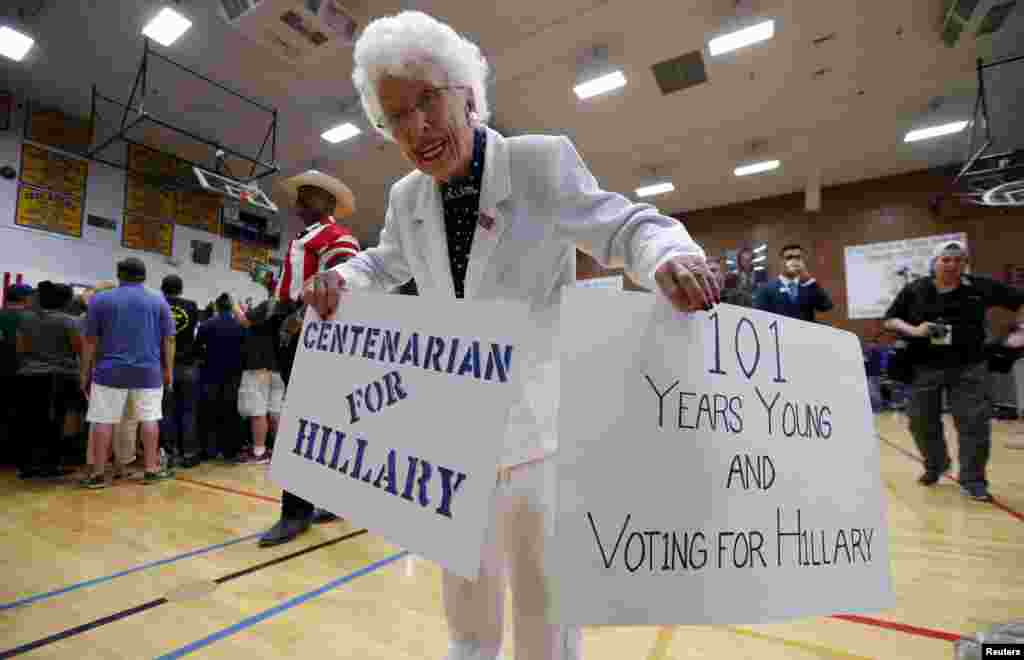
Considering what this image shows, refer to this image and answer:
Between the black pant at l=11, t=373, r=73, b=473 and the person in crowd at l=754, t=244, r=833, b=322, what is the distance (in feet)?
19.0

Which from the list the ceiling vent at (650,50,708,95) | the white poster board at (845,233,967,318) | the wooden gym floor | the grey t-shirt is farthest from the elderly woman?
the white poster board at (845,233,967,318)

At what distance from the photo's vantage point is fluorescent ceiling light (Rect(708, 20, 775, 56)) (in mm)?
4468

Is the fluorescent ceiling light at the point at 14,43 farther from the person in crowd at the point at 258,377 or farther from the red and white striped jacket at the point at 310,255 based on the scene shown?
the red and white striped jacket at the point at 310,255

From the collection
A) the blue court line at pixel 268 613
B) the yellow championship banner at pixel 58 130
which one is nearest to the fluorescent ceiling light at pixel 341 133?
the yellow championship banner at pixel 58 130

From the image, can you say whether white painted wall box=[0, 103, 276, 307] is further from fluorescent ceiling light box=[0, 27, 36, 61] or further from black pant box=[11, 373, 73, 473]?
black pant box=[11, 373, 73, 473]

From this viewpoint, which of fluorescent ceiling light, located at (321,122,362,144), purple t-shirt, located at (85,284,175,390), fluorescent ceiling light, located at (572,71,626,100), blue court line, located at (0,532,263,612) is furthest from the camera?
fluorescent ceiling light, located at (321,122,362,144)

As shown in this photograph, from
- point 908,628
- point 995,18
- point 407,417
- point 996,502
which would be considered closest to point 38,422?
point 407,417

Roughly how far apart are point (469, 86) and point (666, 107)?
6.30m

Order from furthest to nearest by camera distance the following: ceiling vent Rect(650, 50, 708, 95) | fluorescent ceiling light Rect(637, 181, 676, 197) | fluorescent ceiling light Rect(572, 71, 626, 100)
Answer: fluorescent ceiling light Rect(637, 181, 676, 197) < fluorescent ceiling light Rect(572, 71, 626, 100) < ceiling vent Rect(650, 50, 708, 95)

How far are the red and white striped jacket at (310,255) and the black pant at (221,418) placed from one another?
297 cm

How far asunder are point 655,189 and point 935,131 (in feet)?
13.5

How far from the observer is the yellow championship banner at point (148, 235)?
7.02 meters

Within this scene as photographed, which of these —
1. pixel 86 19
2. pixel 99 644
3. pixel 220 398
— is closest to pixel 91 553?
pixel 99 644

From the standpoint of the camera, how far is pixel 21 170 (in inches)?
234
